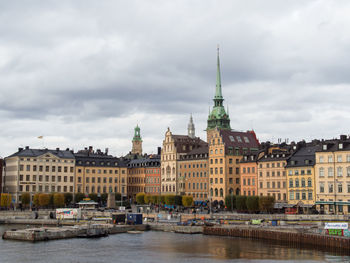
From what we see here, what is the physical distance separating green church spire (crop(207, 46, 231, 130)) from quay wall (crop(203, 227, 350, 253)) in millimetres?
97969

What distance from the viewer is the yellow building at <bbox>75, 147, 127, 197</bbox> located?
163875 mm

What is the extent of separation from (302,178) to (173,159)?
48826 millimetres

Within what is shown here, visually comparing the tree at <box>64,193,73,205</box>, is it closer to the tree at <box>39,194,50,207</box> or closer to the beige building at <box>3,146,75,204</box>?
the tree at <box>39,194,50,207</box>

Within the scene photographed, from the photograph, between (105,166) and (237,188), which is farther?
(105,166)

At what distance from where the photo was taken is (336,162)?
113250 millimetres

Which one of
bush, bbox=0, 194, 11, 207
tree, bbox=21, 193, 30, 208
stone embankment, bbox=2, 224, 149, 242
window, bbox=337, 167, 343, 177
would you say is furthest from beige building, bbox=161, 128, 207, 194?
stone embankment, bbox=2, 224, 149, 242

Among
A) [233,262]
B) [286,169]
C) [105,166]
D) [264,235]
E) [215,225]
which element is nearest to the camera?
[233,262]

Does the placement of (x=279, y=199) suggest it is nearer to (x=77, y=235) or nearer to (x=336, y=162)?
(x=336, y=162)

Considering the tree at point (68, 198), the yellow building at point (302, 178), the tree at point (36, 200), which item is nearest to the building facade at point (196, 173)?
the yellow building at point (302, 178)

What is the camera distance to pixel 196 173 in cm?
15225

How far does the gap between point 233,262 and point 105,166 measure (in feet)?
358

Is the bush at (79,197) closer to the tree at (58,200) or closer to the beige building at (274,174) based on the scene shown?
the tree at (58,200)

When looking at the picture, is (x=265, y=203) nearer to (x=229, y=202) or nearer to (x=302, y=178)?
(x=302, y=178)

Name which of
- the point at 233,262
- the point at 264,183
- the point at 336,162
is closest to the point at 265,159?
the point at 264,183
